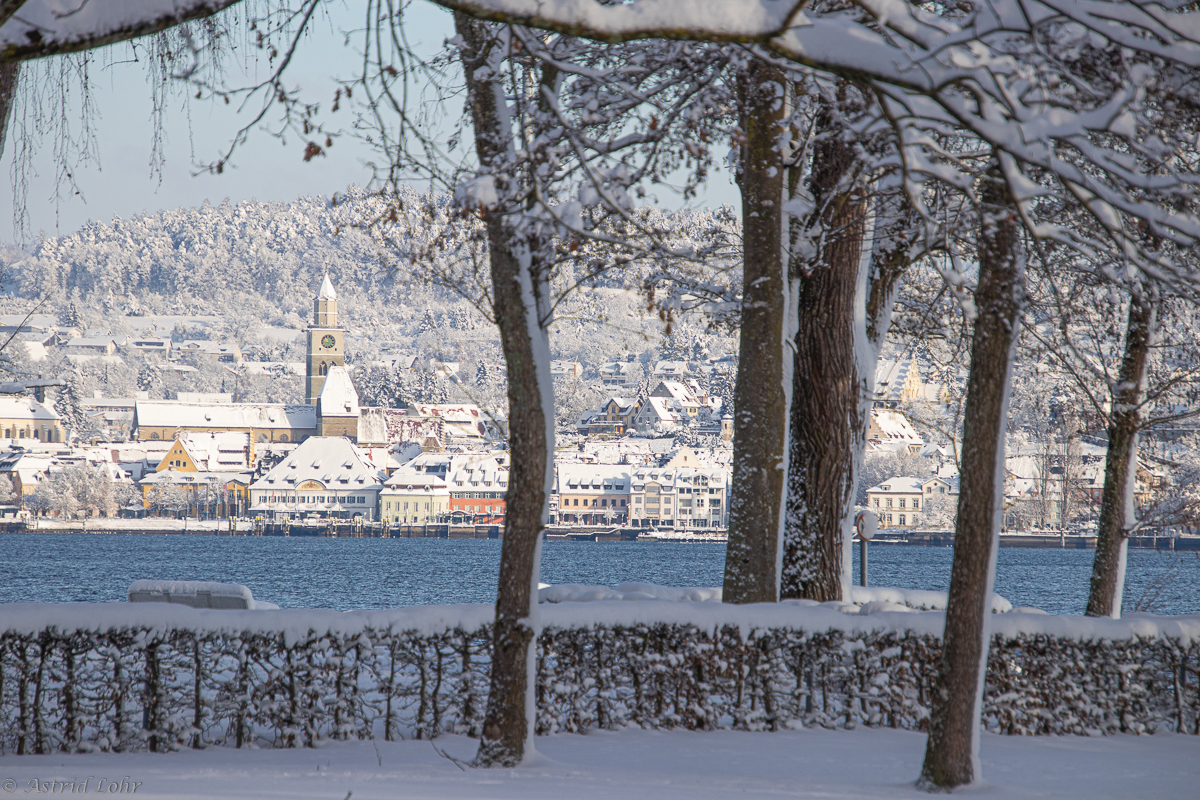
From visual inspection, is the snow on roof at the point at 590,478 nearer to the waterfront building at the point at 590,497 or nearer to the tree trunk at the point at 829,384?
the waterfront building at the point at 590,497

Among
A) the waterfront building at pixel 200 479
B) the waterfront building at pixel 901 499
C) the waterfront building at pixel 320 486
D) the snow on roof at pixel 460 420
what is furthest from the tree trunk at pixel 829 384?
the waterfront building at pixel 200 479

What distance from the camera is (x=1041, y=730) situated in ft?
25.3

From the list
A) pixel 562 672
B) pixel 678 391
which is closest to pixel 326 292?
pixel 678 391

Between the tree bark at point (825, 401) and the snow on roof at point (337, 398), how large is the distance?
15696cm

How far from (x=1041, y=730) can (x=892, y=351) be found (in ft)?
28.3

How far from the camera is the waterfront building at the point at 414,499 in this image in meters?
114

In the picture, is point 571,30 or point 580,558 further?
point 580,558

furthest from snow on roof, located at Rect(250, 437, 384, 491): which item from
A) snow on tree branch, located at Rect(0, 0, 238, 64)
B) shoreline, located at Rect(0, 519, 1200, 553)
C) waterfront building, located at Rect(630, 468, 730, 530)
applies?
snow on tree branch, located at Rect(0, 0, 238, 64)

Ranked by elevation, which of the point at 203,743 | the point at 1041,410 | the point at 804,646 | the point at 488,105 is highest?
the point at 488,105

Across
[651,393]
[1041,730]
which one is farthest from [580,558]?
[651,393]

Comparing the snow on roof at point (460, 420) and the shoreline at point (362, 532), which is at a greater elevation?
the snow on roof at point (460, 420)

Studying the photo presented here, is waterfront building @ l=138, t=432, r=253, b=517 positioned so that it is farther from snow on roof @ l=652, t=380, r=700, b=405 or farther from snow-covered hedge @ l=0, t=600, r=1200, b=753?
snow-covered hedge @ l=0, t=600, r=1200, b=753

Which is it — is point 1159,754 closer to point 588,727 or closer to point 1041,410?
point 588,727

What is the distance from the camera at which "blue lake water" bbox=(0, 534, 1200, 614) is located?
163 ft
